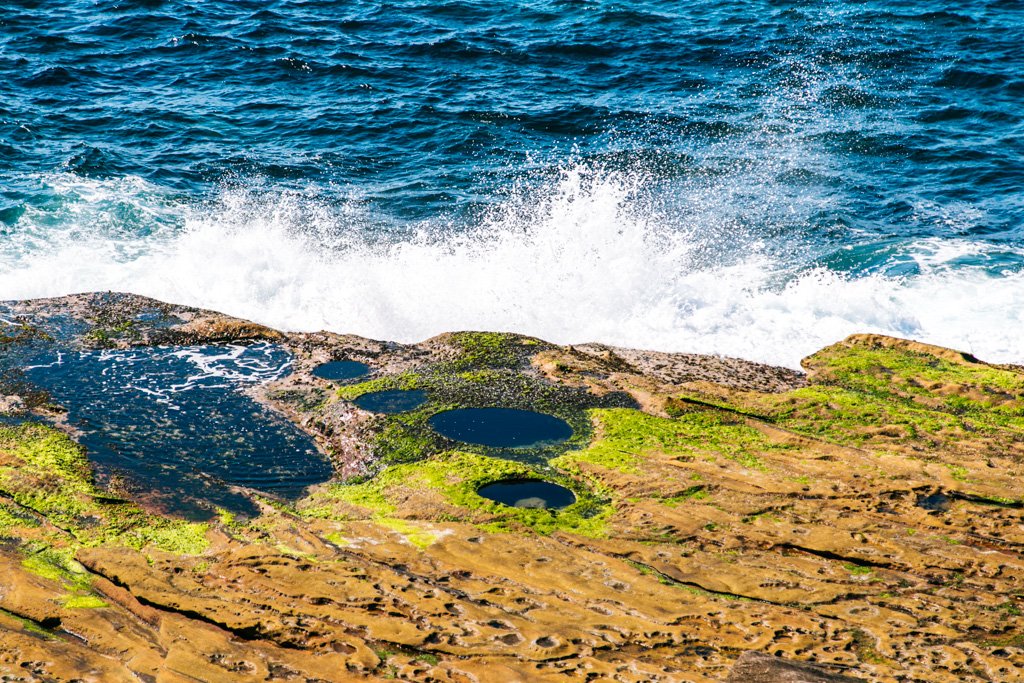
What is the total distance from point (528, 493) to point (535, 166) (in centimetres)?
1119

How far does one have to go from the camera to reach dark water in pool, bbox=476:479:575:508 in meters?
7.19

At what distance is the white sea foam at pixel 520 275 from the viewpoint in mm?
12516

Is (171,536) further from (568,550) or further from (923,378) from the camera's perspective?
(923,378)

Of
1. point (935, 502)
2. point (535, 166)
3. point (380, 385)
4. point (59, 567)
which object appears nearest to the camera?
point (59, 567)

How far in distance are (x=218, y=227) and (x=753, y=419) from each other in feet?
32.7

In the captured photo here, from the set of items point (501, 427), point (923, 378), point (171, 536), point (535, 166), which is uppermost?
point (535, 166)

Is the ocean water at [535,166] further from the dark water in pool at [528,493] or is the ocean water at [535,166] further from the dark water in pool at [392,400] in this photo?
the dark water in pool at [528,493]

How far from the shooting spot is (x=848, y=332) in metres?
12.2

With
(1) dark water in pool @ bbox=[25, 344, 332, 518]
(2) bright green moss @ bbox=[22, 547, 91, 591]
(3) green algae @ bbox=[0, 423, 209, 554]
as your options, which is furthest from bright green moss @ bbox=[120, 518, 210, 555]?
(2) bright green moss @ bbox=[22, 547, 91, 591]

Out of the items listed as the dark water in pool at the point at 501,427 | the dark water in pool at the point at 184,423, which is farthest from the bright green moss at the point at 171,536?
the dark water in pool at the point at 501,427

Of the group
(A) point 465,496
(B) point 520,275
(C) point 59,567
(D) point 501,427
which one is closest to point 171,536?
(C) point 59,567

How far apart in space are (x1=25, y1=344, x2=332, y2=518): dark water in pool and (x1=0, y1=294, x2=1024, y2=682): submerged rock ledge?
0.67 feet

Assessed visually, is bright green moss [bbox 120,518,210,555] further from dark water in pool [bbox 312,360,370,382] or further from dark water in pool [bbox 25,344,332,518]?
dark water in pool [bbox 312,360,370,382]

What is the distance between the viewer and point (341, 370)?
975 cm
